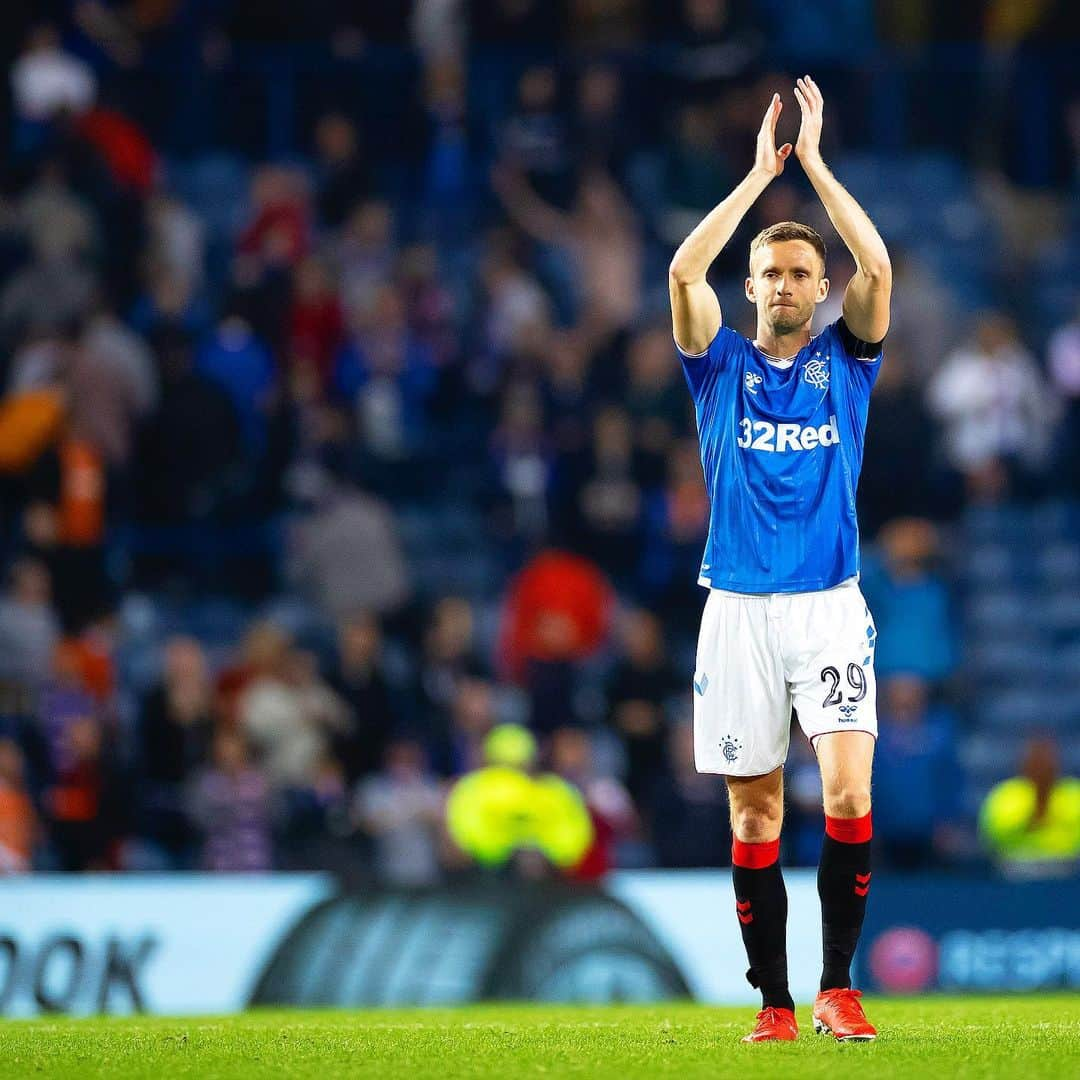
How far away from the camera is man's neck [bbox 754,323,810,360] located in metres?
6.88

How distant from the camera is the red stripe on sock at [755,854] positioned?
6.85 meters

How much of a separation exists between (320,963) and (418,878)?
1.24 m

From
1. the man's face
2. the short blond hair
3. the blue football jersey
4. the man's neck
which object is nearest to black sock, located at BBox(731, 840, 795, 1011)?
the blue football jersey

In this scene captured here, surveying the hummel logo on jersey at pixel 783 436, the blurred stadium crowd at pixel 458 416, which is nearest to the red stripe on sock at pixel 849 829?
the hummel logo on jersey at pixel 783 436

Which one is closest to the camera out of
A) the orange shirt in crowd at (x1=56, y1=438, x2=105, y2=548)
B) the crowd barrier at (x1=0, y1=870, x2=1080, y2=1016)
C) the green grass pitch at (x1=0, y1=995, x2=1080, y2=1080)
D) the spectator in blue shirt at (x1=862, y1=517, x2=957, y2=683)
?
the green grass pitch at (x1=0, y1=995, x2=1080, y2=1080)

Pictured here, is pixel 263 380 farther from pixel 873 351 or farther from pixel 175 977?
pixel 873 351

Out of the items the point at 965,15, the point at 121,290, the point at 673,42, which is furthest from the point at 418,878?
the point at 965,15

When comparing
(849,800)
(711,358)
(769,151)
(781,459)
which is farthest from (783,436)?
(849,800)

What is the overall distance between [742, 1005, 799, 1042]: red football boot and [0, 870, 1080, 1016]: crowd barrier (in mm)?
4473

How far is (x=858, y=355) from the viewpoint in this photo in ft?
22.7

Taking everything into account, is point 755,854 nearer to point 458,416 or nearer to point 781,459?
point 781,459

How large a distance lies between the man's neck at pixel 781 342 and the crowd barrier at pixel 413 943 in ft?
16.8

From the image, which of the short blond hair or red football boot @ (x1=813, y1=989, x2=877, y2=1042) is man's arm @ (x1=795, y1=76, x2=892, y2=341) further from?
red football boot @ (x1=813, y1=989, x2=877, y2=1042)

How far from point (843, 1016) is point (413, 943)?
5.11 metres
